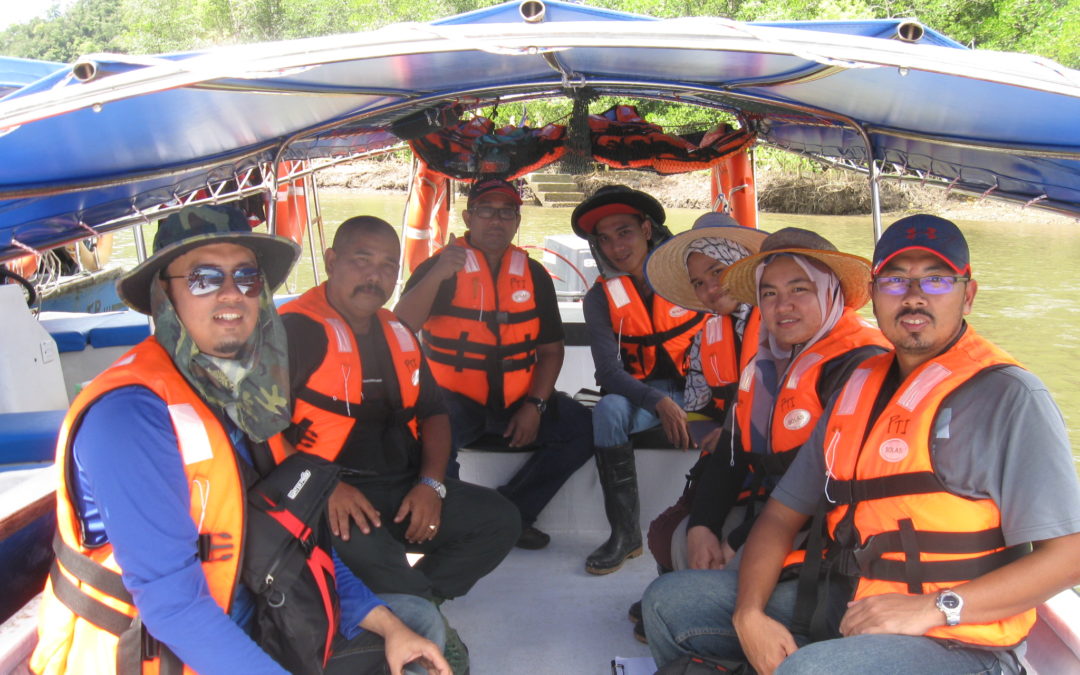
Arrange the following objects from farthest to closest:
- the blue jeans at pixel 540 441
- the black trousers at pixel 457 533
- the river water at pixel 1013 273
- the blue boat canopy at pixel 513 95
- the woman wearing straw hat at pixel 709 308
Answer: the river water at pixel 1013 273 → the blue jeans at pixel 540 441 → the woman wearing straw hat at pixel 709 308 → the black trousers at pixel 457 533 → the blue boat canopy at pixel 513 95

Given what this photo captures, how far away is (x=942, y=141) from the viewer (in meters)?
2.63

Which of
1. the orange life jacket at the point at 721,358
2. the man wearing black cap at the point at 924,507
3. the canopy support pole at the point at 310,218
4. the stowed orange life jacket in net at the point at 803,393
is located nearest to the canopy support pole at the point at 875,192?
the orange life jacket at the point at 721,358

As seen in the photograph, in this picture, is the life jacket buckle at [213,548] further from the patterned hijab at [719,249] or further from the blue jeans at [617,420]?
the patterned hijab at [719,249]

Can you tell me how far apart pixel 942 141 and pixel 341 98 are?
202 cm

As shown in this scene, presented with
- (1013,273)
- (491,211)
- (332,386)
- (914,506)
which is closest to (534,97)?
(491,211)

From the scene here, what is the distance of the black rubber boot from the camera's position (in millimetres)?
2973

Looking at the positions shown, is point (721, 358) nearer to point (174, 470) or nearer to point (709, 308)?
point (709, 308)

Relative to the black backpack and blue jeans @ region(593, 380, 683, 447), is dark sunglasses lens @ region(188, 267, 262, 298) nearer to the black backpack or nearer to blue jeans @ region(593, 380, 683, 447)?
the black backpack

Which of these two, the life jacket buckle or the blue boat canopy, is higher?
the blue boat canopy

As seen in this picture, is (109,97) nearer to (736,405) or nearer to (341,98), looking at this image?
(341,98)

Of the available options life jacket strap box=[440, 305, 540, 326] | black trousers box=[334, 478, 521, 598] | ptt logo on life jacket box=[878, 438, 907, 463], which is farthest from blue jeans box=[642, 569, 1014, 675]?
life jacket strap box=[440, 305, 540, 326]

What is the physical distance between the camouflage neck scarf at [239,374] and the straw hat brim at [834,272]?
1.30 metres

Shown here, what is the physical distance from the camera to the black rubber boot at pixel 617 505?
2.97 metres

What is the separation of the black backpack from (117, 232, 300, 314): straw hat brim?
47 centimetres
